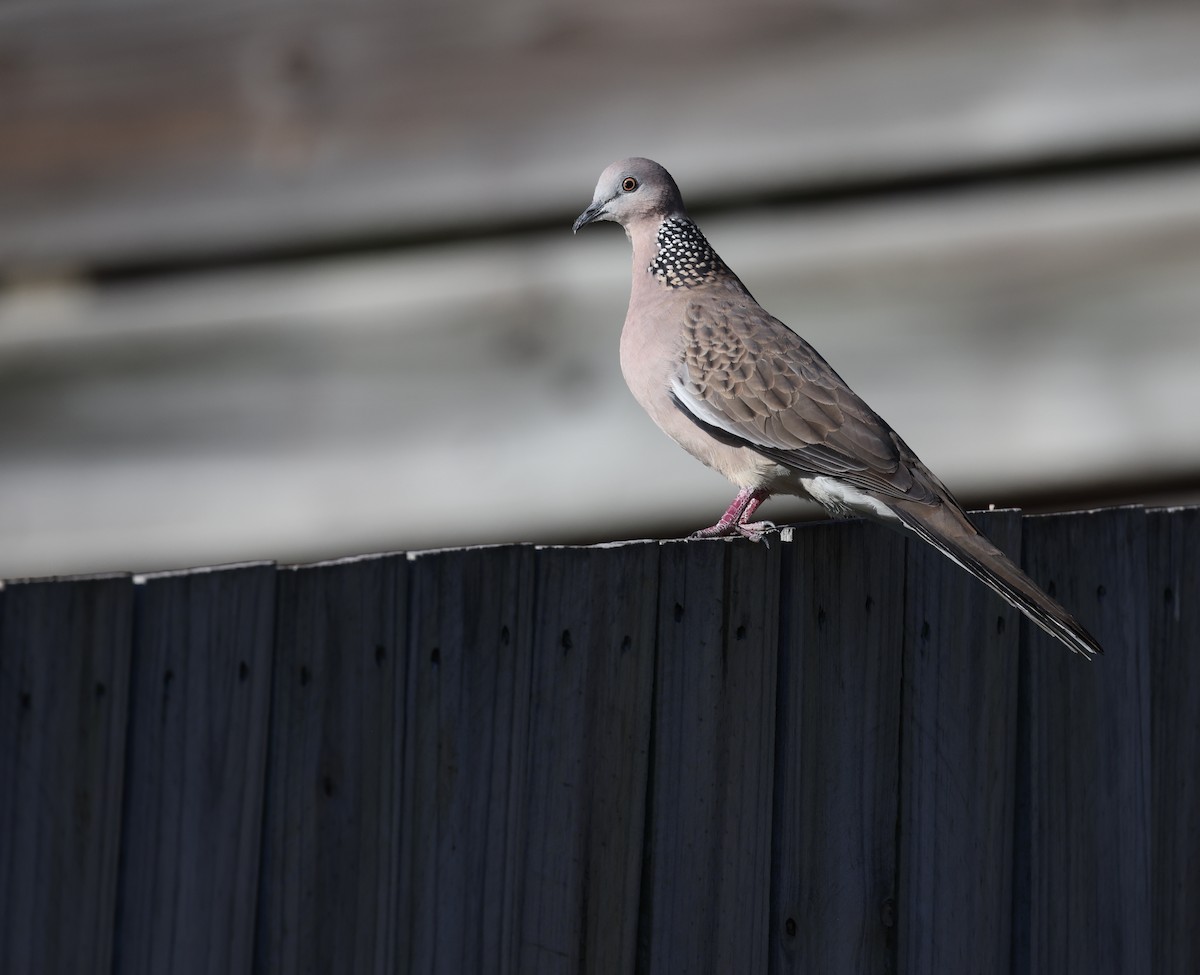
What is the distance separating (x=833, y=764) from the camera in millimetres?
2738

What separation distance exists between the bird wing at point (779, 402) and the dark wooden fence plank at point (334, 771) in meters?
1.48

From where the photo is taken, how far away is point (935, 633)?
2896 millimetres

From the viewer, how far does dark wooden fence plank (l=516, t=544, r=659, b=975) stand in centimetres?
245

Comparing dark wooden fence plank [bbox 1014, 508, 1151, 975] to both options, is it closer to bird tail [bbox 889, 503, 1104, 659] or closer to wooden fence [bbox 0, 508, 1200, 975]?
wooden fence [bbox 0, 508, 1200, 975]

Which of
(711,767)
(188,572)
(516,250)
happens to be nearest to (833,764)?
(711,767)

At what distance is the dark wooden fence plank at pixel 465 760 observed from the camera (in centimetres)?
233

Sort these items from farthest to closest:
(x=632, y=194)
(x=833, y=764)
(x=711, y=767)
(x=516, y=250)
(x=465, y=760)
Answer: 1. (x=516, y=250)
2. (x=632, y=194)
3. (x=833, y=764)
4. (x=711, y=767)
5. (x=465, y=760)

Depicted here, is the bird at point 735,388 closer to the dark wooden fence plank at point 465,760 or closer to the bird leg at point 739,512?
the bird leg at point 739,512

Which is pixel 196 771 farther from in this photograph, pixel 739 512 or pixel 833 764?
pixel 739 512

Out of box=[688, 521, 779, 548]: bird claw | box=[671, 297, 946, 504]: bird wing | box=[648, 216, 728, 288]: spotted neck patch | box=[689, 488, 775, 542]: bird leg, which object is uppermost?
box=[648, 216, 728, 288]: spotted neck patch

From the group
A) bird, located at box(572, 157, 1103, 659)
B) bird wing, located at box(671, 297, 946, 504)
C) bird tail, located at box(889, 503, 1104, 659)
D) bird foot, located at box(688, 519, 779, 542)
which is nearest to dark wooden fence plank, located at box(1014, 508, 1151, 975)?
bird tail, located at box(889, 503, 1104, 659)

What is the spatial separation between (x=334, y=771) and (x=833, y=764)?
3.26 feet

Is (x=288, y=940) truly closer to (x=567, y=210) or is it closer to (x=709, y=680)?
(x=709, y=680)

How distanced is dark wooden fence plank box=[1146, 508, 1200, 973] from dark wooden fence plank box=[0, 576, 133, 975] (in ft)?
6.79
